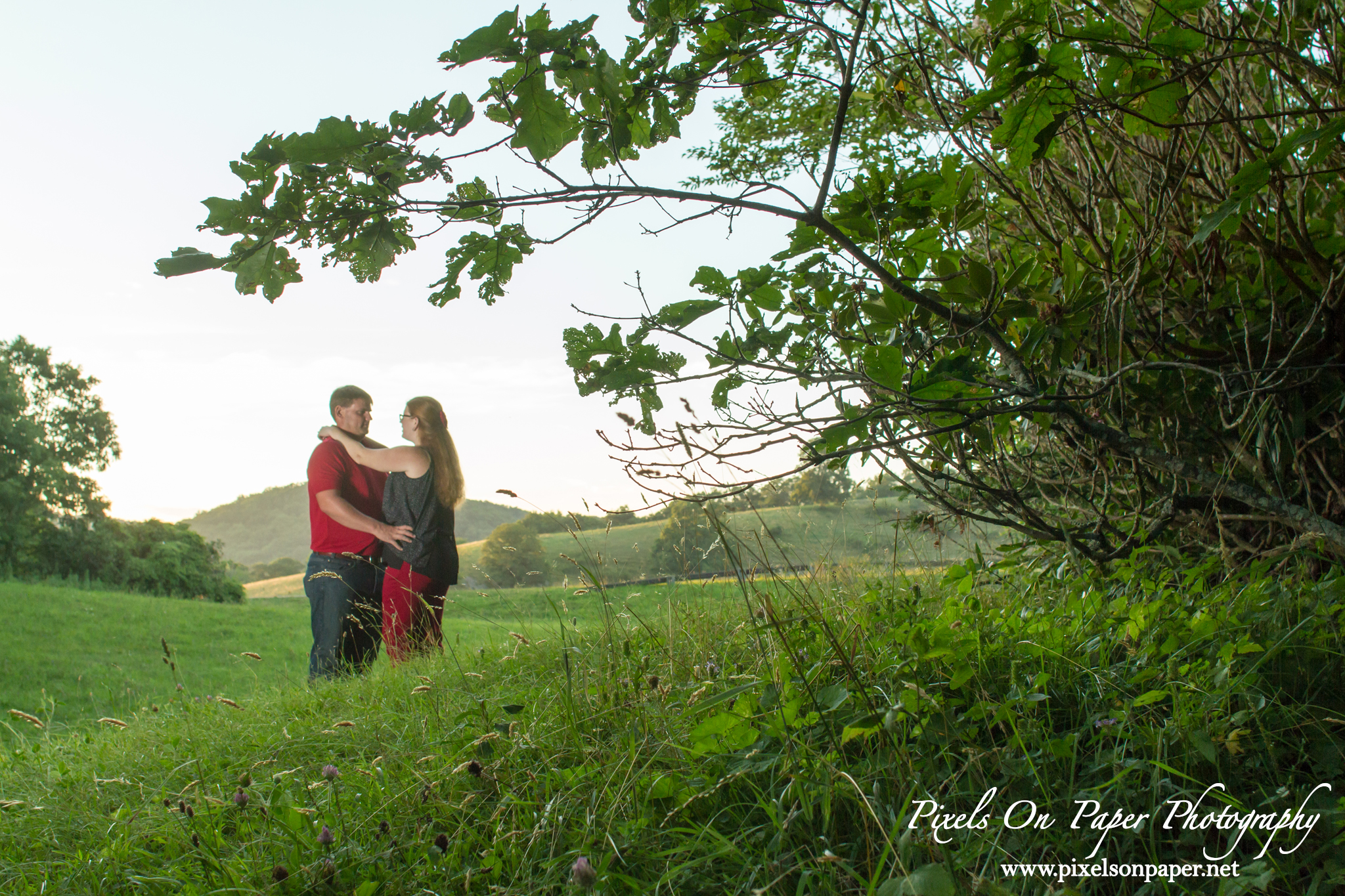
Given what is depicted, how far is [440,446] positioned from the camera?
5.14 metres

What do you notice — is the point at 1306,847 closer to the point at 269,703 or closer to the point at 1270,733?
the point at 1270,733

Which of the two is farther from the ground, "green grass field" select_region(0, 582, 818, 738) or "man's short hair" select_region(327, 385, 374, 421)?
"man's short hair" select_region(327, 385, 374, 421)

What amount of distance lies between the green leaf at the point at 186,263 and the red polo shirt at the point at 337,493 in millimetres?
4152

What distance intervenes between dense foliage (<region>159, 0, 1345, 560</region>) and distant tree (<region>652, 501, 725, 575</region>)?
749 mm

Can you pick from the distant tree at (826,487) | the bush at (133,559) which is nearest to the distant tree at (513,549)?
the distant tree at (826,487)

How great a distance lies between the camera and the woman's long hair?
5078mm

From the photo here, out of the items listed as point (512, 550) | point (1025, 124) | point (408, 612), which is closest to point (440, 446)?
point (408, 612)

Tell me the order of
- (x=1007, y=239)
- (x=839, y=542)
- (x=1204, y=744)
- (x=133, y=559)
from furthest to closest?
(x=133, y=559)
(x=839, y=542)
(x=1007, y=239)
(x=1204, y=744)

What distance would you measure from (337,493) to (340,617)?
0.85 metres

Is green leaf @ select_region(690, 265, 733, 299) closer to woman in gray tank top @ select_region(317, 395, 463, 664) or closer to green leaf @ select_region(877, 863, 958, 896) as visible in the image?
green leaf @ select_region(877, 863, 958, 896)

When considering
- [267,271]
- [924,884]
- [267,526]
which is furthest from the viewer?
[267,526]

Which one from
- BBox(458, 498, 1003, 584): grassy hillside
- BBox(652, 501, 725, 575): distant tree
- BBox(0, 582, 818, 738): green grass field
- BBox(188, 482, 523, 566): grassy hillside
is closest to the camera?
BBox(652, 501, 725, 575): distant tree

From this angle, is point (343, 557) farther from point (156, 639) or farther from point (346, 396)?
point (156, 639)

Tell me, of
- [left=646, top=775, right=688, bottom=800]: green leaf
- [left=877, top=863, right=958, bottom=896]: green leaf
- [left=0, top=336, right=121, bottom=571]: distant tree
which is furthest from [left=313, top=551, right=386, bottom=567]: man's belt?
[left=0, top=336, right=121, bottom=571]: distant tree
